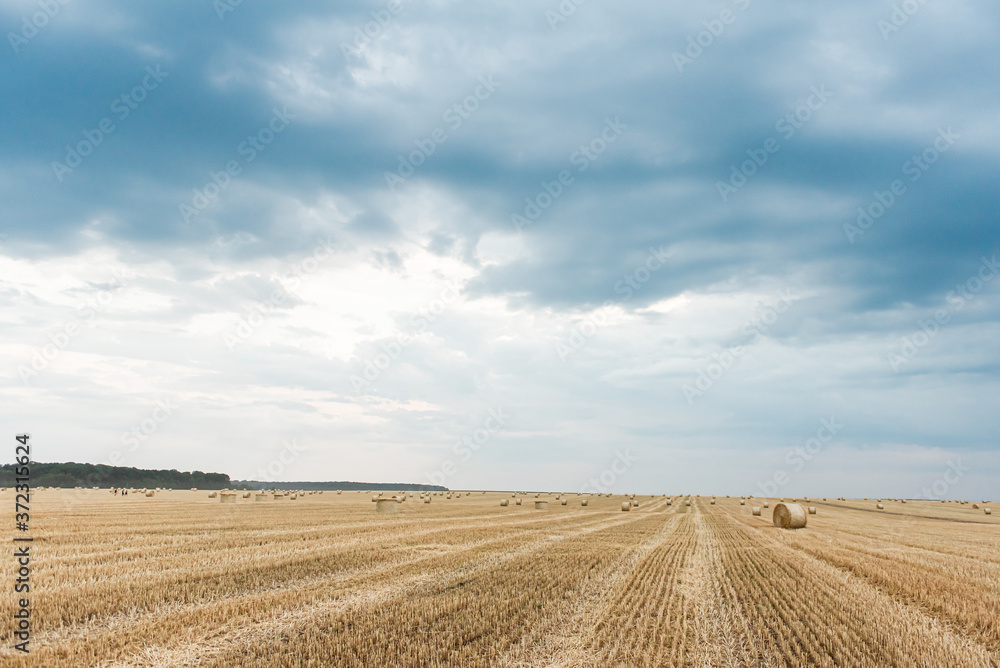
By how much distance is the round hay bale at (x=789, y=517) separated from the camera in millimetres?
29422

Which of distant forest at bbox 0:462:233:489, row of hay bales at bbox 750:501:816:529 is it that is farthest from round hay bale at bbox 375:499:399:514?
distant forest at bbox 0:462:233:489

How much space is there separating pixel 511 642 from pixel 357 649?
2.22m

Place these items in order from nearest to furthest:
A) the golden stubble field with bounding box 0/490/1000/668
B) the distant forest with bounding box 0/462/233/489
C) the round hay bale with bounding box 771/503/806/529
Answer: the golden stubble field with bounding box 0/490/1000/668 → the round hay bale with bounding box 771/503/806/529 → the distant forest with bounding box 0/462/233/489

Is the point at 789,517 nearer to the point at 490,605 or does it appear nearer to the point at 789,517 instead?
the point at 789,517

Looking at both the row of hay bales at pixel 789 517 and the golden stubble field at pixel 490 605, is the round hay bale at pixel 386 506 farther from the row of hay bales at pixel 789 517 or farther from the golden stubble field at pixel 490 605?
the row of hay bales at pixel 789 517

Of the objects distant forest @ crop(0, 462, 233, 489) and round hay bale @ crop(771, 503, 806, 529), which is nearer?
round hay bale @ crop(771, 503, 806, 529)

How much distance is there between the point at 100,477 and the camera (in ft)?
407

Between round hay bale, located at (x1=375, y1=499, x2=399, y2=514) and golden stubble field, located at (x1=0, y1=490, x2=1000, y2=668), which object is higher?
golden stubble field, located at (x1=0, y1=490, x2=1000, y2=668)

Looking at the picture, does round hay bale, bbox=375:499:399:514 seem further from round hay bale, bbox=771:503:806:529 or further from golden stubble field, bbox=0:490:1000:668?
round hay bale, bbox=771:503:806:529

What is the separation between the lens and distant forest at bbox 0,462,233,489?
117 m

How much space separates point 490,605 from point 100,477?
147 meters

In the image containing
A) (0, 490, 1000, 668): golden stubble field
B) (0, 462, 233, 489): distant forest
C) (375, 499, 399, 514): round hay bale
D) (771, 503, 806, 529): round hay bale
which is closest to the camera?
(0, 490, 1000, 668): golden stubble field

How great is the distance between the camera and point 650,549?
751 inches

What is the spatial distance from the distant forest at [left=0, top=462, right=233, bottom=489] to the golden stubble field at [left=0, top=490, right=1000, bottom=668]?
127 metres
